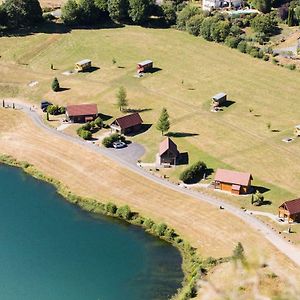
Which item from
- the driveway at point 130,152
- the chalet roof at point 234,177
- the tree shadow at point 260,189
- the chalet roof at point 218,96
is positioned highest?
the chalet roof at point 218,96

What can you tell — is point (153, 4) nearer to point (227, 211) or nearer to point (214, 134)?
Answer: point (214, 134)

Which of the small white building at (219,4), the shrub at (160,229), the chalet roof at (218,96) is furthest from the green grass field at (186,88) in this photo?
the small white building at (219,4)

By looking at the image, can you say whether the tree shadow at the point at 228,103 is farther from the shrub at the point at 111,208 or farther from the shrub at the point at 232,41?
the shrub at the point at 111,208

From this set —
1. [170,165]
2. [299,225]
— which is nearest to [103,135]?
[170,165]

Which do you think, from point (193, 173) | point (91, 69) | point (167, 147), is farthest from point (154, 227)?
point (91, 69)

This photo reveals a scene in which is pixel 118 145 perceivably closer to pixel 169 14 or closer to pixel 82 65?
pixel 82 65

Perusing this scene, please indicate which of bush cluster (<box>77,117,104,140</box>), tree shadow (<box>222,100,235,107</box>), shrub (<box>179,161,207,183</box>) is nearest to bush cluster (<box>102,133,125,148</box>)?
bush cluster (<box>77,117,104,140</box>)
